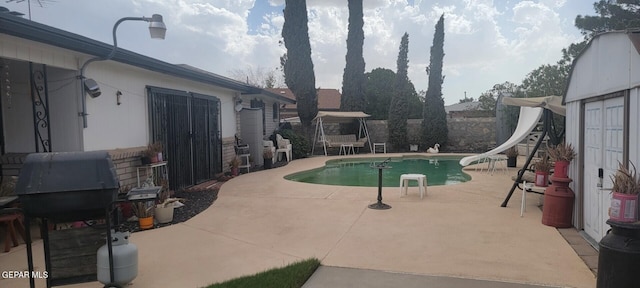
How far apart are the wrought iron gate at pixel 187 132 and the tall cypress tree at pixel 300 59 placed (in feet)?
25.6

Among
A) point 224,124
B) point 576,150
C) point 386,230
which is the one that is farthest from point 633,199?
point 224,124

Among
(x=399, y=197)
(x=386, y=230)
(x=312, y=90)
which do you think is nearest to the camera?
(x=386, y=230)

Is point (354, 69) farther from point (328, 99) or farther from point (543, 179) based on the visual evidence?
point (543, 179)

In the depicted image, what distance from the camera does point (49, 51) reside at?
16.5 ft

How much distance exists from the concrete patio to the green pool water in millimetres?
2859

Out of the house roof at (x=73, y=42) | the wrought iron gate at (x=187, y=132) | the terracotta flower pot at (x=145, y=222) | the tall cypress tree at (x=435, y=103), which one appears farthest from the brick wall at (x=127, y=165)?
the tall cypress tree at (x=435, y=103)

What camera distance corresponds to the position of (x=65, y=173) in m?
2.84

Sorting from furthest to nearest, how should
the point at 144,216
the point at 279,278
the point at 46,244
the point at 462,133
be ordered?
→ the point at 462,133, the point at 144,216, the point at 279,278, the point at 46,244

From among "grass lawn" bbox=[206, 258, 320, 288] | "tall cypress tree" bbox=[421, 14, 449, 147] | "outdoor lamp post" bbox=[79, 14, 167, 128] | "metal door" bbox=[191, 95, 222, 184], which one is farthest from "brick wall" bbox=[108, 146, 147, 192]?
"tall cypress tree" bbox=[421, 14, 449, 147]

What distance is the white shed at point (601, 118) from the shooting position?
11.5 ft

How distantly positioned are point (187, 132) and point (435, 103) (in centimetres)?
1315

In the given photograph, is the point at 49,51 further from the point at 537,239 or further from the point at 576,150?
the point at 576,150

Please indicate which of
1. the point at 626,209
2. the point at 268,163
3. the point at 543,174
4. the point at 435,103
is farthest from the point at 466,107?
the point at 626,209

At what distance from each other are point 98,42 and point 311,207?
159 inches
